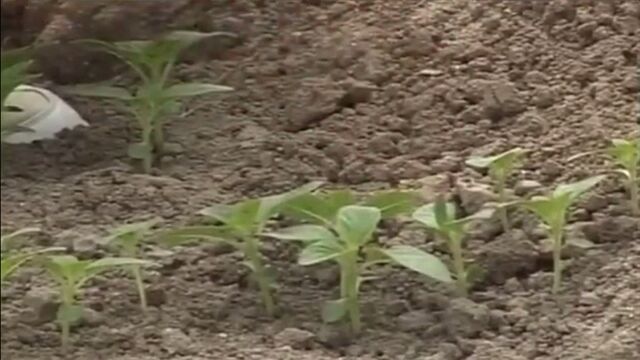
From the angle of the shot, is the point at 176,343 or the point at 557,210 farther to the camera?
the point at 557,210

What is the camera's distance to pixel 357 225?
3.37 feet

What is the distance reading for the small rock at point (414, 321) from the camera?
3.46 ft

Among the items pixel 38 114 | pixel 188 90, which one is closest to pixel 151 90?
pixel 188 90

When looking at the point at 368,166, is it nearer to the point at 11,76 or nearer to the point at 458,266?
the point at 458,266

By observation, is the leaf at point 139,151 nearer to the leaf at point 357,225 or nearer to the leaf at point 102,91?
the leaf at point 102,91

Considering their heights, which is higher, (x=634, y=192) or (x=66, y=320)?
(x=634, y=192)

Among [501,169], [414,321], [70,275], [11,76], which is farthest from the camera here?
[501,169]

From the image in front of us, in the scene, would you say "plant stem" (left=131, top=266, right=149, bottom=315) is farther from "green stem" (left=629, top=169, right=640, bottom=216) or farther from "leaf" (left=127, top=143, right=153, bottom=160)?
"green stem" (left=629, top=169, right=640, bottom=216)

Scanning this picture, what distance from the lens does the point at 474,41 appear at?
1355 mm

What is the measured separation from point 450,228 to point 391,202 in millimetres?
47

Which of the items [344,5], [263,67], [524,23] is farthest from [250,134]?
[524,23]

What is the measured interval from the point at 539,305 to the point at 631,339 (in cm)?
8

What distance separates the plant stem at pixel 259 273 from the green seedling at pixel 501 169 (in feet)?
0.64

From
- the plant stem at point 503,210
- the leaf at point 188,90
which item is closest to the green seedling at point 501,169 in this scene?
the plant stem at point 503,210
